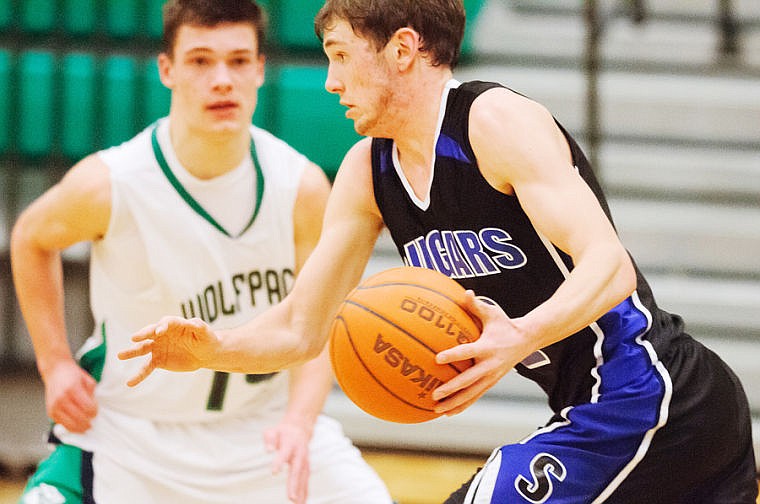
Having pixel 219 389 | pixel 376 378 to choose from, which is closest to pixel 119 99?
pixel 219 389

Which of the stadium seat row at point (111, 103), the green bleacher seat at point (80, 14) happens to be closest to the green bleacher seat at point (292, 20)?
the stadium seat row at point (111, 103)

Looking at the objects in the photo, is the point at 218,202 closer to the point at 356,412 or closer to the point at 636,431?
the point at 636,431

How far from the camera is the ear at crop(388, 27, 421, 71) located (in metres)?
2.15

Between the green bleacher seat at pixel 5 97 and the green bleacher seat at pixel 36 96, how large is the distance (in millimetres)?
55

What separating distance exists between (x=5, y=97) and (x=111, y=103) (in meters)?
0.56

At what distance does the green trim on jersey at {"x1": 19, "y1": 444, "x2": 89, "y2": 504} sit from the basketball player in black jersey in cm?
78

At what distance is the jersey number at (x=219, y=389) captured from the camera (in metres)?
3.11

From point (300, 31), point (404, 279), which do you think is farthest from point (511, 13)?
point (404, 279)

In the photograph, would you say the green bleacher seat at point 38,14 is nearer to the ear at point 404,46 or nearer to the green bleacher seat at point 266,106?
the green bleacher seat at point 266,106

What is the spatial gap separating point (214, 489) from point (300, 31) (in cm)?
298

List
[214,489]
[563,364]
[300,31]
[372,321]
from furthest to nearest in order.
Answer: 1. [300,31]
2. [214,489]
3. [563,364]
4. [372,321]

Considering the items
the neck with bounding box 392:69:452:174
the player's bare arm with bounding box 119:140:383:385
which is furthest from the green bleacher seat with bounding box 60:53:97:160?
the neck with bounding box 392:69:452:174

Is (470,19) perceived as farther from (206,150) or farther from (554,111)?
(206,150)

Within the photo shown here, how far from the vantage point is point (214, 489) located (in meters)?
3.04
